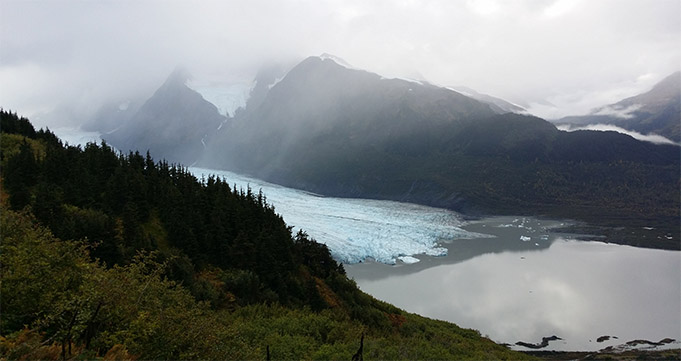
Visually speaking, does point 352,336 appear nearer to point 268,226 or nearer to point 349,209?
point 268,226

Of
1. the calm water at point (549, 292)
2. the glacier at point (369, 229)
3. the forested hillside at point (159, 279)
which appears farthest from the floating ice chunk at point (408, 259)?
the forested hillside at point (159, 279)

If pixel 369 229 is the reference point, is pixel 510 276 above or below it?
below

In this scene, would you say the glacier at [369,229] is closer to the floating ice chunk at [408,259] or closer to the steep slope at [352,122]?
the floating ice chunk at [408,259]

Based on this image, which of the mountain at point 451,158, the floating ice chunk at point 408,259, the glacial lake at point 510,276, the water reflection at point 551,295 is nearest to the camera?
the water reflection at point 551,295

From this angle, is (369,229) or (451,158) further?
(451,158)

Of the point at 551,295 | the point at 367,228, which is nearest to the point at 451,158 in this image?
the point at 367,228

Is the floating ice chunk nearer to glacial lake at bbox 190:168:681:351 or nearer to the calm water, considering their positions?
glacial lake at bbox 190:168:681:351

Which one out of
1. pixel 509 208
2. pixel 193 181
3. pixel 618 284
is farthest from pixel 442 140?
pixel 193 181

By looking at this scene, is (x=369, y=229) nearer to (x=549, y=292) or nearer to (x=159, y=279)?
(x=549, y=292)
